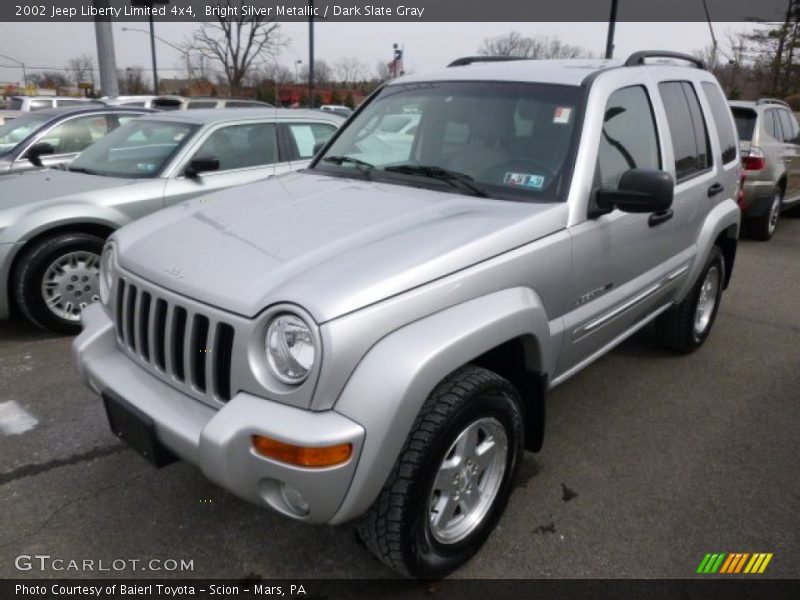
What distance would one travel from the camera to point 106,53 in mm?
12242

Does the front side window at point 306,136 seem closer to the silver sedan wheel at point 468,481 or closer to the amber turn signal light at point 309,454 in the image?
the silver sedan wheel at point 468,481


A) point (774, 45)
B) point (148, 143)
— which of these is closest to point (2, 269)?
point (148, 143)

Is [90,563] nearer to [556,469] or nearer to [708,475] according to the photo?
[556,469]

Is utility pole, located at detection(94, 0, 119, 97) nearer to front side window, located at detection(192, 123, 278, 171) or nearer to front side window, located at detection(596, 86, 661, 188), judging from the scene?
front side window, located at detection(192, 123, 278, 171)

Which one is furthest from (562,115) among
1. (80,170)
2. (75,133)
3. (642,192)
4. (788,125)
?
(788,125)

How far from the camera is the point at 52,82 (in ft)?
183

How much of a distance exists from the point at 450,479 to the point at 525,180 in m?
1.36

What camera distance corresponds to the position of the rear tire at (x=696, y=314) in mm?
4383

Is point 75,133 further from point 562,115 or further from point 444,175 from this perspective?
point 562,115

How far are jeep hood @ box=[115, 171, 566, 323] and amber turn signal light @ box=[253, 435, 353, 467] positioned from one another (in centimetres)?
38

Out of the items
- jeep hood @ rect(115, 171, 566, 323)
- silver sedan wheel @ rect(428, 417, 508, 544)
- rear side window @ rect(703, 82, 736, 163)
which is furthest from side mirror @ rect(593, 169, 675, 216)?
rear side window @ rect(703, 82, 736, 163)

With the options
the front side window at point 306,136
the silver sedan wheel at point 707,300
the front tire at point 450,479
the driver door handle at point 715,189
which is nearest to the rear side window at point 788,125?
the silver sedan wheel at point 707,300

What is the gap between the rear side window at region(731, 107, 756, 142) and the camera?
8219 millimetres

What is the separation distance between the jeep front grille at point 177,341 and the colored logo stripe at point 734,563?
196 cm
